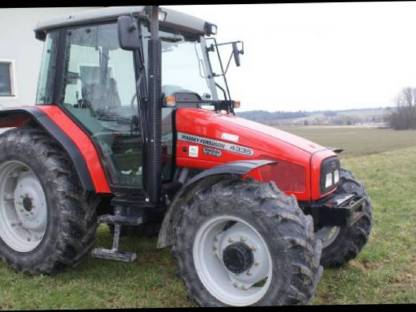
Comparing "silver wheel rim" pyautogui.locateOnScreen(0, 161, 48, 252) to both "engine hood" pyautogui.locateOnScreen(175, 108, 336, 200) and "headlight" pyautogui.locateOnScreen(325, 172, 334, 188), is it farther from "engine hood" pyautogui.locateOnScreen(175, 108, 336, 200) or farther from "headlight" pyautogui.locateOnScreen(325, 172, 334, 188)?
"headlight" pyautogui.locateOnScreen(325, 172, 334, 188)

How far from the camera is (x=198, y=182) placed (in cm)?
388

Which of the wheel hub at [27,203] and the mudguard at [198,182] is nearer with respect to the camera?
the mudguard at [198,182]

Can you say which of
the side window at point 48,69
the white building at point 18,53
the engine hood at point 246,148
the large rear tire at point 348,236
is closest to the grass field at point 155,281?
the large rear tire at point 348,236

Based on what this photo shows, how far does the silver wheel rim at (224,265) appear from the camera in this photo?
3.69m

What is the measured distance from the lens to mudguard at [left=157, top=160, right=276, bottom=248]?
3.67 m

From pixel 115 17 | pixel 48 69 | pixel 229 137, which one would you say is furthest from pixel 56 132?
pixel 229 137

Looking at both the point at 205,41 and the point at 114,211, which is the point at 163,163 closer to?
the point at 114,211

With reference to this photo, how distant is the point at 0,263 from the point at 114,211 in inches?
57.8

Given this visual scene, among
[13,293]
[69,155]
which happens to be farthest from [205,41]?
[13,293]

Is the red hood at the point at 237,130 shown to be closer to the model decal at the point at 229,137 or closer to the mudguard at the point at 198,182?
the model decal at the point at 229,137

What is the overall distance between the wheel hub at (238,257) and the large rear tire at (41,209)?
4.77 ft

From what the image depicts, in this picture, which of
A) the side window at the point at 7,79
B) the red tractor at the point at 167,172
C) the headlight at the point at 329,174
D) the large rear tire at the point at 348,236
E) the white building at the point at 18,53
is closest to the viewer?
the red tractor at the point at 167,172

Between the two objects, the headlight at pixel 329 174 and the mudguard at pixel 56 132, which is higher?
the mudguard at pixel 56 132

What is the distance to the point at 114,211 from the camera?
14.9 ft
